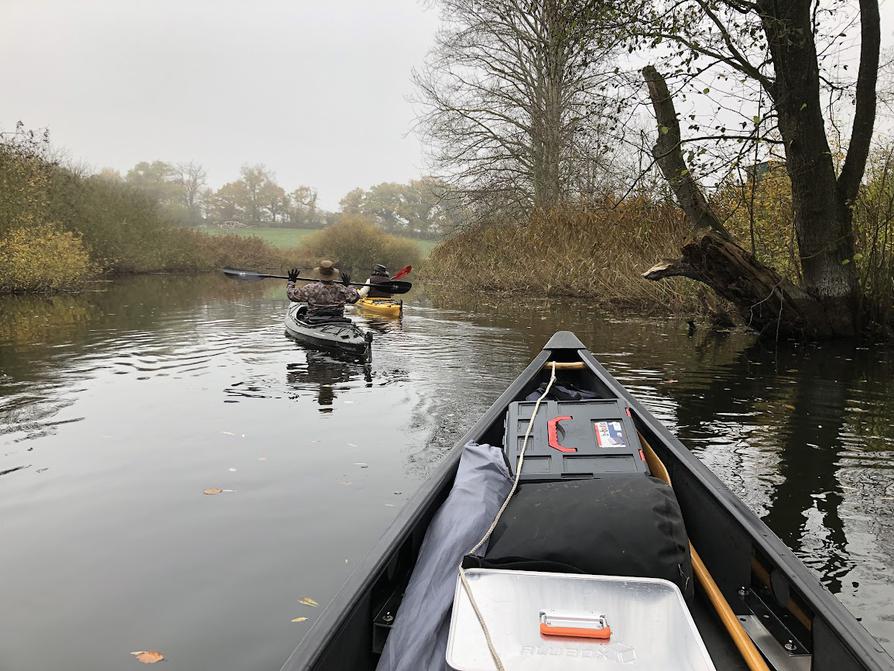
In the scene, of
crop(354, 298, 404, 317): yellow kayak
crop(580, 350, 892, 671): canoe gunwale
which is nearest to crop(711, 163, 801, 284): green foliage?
crop(354, 298, 404, 317): yellow kayak

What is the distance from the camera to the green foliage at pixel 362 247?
120ft

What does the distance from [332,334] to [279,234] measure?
47263mm

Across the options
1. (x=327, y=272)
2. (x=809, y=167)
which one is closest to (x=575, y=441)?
(x=327, y=272)

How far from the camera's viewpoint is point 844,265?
9.43m

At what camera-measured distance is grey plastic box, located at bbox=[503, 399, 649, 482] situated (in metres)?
2.89

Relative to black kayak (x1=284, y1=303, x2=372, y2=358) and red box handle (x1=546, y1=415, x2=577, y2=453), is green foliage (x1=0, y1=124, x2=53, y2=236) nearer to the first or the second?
black kayak (x1=284, y1=303, x2=372, y2=358)

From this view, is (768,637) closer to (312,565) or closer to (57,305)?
(312,565)

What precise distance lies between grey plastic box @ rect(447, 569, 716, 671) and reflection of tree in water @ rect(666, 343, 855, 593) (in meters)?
1.79

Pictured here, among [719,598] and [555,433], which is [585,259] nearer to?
[555,433]

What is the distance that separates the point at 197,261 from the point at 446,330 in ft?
99.4

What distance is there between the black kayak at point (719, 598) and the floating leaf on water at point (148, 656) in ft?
3.59

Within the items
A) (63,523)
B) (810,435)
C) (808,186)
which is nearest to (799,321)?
(808,186)

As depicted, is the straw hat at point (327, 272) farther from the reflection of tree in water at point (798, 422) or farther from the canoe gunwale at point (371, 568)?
the canoe gunwale at point (371, 568)

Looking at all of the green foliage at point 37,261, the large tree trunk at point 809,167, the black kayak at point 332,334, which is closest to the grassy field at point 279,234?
the green foliage at point 37,261
